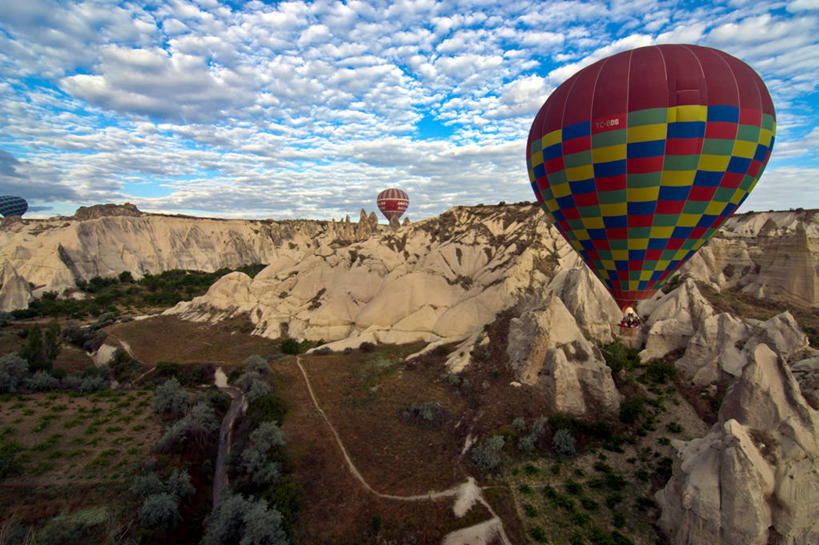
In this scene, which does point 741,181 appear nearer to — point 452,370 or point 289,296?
point 452,370

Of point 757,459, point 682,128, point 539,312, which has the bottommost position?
point 757,459

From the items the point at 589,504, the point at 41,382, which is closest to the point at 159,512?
the point at 589,504

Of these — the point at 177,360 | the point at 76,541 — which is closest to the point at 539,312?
the point at 76,541

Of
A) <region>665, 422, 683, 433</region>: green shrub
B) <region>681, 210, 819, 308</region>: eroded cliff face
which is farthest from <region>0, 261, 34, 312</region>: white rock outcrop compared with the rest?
<region>681, 210, 819, 308</region>: eroded cliff face

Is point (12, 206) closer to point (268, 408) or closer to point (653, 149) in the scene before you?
point (268, 408)

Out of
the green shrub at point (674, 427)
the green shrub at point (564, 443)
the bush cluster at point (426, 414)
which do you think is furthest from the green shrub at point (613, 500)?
the bush cluster at point (426, 414)
